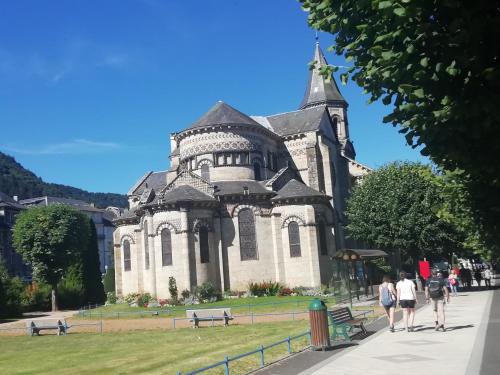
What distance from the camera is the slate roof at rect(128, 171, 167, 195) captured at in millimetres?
57562

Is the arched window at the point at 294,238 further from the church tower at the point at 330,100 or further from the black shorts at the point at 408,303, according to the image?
the church tower at the point at 330,100

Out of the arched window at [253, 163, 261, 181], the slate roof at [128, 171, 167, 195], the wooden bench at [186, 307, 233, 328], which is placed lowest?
the wooden bench at [186, 307, 233, 328]

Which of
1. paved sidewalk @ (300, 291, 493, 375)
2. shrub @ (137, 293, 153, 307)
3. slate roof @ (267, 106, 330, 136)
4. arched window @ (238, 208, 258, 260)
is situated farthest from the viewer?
slate roof @ (267, 106, 330, 136)

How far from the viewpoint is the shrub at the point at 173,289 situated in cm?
3741

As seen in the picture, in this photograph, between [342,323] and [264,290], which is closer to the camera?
[342,323]

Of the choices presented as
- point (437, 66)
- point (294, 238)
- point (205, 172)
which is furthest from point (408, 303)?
point (205, 172)

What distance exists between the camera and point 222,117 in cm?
4522

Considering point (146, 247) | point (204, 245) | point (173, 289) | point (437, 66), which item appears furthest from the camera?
point (146, 247)

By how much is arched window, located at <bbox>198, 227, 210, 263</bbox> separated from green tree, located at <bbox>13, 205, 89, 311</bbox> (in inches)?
633

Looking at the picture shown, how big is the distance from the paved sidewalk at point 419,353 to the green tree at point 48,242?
38307 mm

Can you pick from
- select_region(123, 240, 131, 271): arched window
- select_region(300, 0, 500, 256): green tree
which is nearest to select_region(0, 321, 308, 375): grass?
select_region(300, 0, 500, 256): green tree

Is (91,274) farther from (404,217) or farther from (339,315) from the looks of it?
(339,315)

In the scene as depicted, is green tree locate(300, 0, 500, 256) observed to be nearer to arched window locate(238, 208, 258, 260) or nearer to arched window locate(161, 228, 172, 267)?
arched window locate(161, 228, 172, 267)

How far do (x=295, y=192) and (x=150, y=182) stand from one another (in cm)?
2416
